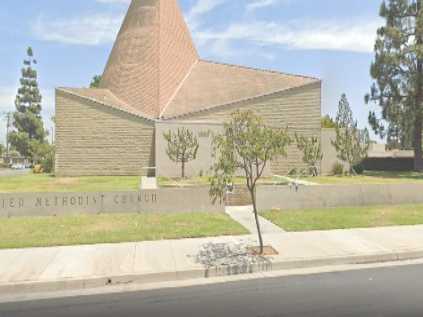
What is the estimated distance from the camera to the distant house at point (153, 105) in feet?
104

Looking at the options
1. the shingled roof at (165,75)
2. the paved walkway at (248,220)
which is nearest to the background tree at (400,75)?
the shingled roof at (165,75)

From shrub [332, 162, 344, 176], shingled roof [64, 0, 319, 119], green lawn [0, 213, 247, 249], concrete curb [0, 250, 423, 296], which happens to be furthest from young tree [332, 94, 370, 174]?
concrete curb [0, 250, 423, 296]

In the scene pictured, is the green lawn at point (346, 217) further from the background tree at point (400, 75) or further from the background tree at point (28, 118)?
the background tree at point (28, 118)

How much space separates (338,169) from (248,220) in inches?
868

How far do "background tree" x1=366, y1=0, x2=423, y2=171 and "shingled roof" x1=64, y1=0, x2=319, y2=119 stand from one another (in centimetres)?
751

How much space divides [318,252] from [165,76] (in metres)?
A: 30.4

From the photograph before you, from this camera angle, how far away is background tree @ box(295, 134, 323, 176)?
26984 millimetres

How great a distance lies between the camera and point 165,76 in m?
36.8

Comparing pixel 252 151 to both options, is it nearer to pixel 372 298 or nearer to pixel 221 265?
→ pixel 221 265

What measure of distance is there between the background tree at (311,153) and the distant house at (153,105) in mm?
1387

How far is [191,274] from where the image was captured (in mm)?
7426

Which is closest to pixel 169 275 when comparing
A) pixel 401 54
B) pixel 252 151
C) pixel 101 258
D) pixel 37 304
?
pixel 101 258

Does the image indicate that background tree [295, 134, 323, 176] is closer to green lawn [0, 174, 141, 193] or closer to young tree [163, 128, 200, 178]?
young tree [163, 128, 200, 178]

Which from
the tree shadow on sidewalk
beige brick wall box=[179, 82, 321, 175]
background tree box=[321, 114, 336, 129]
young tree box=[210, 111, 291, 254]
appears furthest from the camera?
background tree box=[321, 114, 336, 129]
